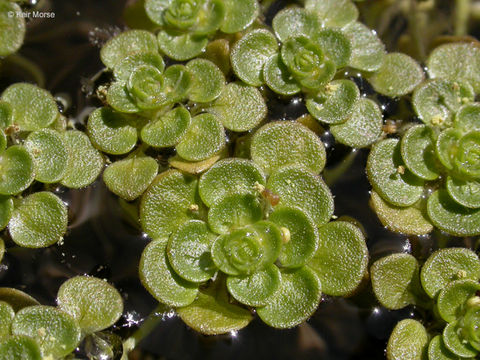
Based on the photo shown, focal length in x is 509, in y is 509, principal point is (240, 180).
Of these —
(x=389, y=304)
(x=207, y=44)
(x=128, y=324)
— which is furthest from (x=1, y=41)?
(x=389, y=304)

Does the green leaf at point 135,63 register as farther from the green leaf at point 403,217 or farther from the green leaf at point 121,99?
the green leaf at point 403,217

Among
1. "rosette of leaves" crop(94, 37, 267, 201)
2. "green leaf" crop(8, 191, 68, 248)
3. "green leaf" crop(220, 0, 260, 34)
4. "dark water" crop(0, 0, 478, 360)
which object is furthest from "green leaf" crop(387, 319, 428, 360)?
"green leaf" crop(220, 0, 260, 34)

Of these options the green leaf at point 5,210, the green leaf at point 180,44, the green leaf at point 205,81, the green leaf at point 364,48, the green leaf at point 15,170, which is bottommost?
the green leaf at point 5,210

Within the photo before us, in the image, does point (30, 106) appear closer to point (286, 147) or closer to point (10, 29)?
point (10, 29)

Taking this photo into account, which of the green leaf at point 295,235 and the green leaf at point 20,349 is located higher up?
the green leaf at point 295,235

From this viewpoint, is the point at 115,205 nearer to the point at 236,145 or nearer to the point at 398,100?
the point at 236,145

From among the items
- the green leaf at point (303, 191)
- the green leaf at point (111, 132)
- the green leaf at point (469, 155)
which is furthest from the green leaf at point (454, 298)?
the green leaf at point (111, 132)
